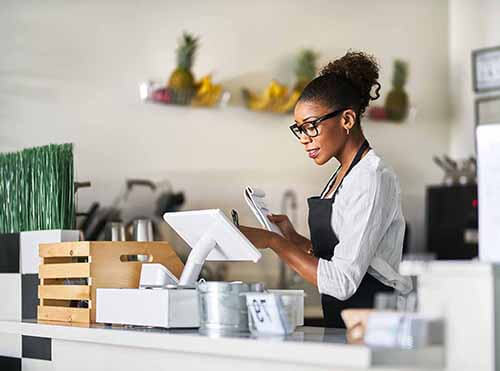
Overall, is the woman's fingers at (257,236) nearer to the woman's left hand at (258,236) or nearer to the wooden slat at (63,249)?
the woman's left hand at (258,236)

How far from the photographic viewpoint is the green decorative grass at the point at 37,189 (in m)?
3.03

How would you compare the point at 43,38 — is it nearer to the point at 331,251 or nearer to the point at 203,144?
the point at 203,144

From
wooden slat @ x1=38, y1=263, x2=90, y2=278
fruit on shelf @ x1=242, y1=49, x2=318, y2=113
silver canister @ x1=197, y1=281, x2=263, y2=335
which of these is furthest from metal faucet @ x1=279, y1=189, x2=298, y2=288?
silver canister @ x1=197, y1=281, x2=263, y2=335

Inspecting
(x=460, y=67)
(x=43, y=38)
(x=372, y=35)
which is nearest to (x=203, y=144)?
(x=43, y=38)

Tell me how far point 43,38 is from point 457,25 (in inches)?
127

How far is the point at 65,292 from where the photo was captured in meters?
2.83

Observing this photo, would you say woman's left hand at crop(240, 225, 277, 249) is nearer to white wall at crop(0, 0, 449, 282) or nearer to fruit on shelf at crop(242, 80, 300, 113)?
white wall at crop(0, 0, 449, 282)

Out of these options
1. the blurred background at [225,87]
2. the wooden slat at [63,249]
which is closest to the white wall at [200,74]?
the blurred background at [225,87]

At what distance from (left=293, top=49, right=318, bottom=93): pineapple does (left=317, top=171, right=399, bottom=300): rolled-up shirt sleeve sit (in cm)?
341

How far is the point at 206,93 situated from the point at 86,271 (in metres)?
2.86

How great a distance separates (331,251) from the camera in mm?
2762

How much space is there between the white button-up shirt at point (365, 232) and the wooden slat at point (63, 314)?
729 mm

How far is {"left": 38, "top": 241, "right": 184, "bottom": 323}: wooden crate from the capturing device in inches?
108

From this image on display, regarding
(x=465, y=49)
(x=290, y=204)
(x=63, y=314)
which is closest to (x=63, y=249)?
(x=63, y=314)
